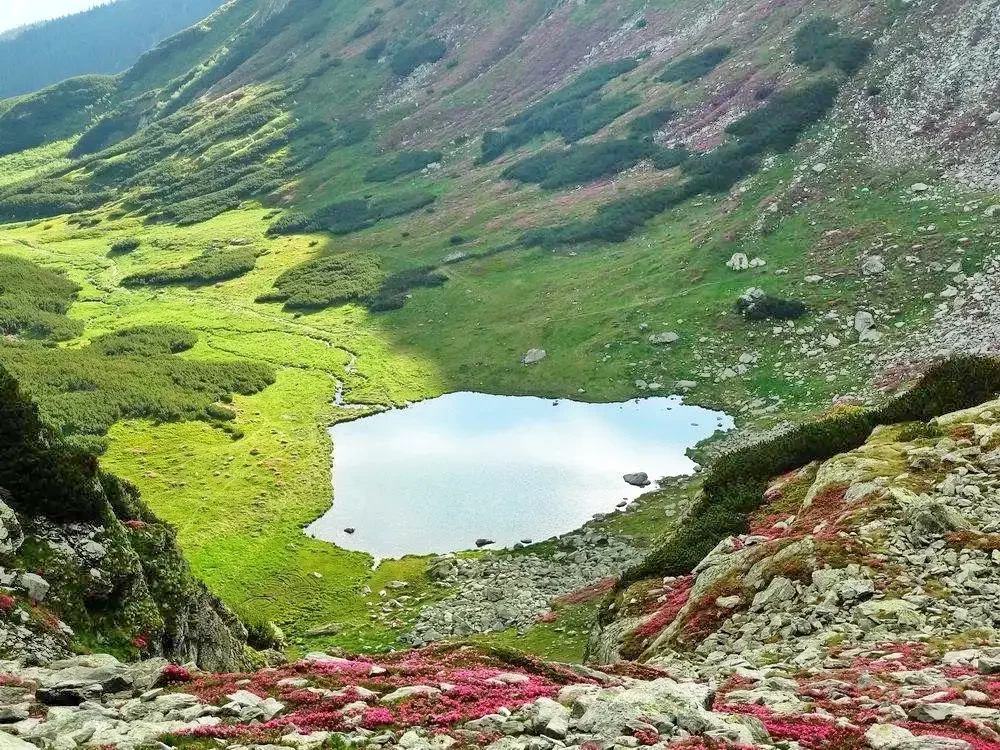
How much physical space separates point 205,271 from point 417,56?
83.0 metres

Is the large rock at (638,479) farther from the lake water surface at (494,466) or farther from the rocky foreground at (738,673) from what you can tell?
the rocky foreground at (738,673)

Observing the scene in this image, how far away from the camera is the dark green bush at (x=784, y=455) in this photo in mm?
30125

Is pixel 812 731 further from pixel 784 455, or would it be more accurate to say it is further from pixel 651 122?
pixel 651 122

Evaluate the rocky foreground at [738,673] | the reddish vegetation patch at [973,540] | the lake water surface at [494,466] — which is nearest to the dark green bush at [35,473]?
the rocky foreground at [738,673]

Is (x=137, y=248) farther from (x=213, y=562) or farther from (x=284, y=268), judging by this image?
(x=213, y=562)

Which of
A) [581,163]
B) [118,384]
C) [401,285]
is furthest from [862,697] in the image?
[581,163]

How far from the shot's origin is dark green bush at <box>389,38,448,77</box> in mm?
172500

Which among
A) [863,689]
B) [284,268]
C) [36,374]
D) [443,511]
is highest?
[284,268]

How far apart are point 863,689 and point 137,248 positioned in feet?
452

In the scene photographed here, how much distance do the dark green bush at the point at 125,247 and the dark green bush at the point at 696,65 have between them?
278ft

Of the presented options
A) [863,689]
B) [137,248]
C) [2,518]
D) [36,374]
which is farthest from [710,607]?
[137,248]

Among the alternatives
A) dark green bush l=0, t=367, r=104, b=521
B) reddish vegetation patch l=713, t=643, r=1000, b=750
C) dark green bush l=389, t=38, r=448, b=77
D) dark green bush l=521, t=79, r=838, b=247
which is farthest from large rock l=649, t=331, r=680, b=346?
dark green bush l=389, t=38, r=448, b=77

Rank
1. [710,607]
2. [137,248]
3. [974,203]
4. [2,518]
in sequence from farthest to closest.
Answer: [137,248]
[974,203]
[710,607]
[2,518]

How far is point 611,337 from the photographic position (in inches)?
2719
